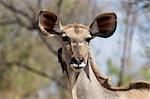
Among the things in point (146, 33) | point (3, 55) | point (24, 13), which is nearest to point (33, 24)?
point (24, 13)

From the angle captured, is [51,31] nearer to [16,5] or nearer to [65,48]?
[65,48]

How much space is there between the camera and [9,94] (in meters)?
47.5

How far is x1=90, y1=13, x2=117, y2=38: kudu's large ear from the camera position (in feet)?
31.2

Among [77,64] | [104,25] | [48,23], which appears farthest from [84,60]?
[48,23]

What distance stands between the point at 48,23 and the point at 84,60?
3.85 feet

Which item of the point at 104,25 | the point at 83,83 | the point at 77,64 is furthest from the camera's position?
the point at 104,25

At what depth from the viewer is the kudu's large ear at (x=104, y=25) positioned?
9516 millimetres

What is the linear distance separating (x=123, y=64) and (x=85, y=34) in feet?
60.9

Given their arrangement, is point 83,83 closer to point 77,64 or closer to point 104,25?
point 77,64

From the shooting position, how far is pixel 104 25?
379 inches

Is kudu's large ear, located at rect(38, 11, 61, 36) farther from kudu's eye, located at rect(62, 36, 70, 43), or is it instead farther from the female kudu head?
kudu's eye, located at rect(62, 36, 70, 43)

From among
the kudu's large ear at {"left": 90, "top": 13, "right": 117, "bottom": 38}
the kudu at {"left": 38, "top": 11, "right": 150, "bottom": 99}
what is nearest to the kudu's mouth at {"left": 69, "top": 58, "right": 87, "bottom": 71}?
the kudu at {"left": 38, "top": 11, "right": 150, "bottom": 99}

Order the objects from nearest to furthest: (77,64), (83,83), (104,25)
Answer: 1. (77,64)
2. (83,83)
3. (104,25)

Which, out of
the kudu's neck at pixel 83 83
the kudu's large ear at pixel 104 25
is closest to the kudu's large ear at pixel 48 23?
the kudu's large ear at pixel 104 25
